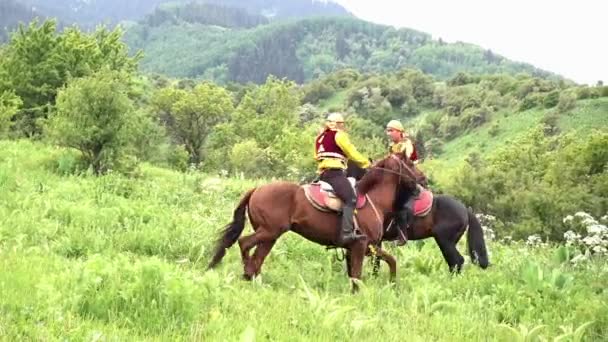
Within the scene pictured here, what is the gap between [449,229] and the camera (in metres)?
12.6

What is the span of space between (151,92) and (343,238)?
79.5 metres

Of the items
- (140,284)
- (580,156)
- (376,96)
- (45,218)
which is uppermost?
(140,284)

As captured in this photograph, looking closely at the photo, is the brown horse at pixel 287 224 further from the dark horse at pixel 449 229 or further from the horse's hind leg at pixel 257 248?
the dark horse at pixel 449 229

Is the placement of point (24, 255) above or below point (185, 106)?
above

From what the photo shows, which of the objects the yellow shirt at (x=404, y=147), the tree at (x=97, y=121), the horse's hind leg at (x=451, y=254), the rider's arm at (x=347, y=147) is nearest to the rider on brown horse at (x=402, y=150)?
the yellow shirt at (x=404, y=147)

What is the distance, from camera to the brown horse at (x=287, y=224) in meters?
10.5

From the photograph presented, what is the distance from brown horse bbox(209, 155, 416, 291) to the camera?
34.3 feet

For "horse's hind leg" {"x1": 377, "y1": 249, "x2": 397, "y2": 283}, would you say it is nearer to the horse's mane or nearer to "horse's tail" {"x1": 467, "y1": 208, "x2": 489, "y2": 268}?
the horse's mane

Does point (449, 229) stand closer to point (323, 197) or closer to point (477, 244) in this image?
point (477, 244)

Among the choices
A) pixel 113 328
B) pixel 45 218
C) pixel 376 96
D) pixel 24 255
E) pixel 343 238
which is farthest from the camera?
pixel 376 96

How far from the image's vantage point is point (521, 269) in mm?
10719

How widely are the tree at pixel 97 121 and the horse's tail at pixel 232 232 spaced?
9542 millimetres

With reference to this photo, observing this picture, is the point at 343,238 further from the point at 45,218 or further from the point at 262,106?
the point at 262,106

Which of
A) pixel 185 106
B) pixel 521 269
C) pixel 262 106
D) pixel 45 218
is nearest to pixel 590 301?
pixel 521 269
